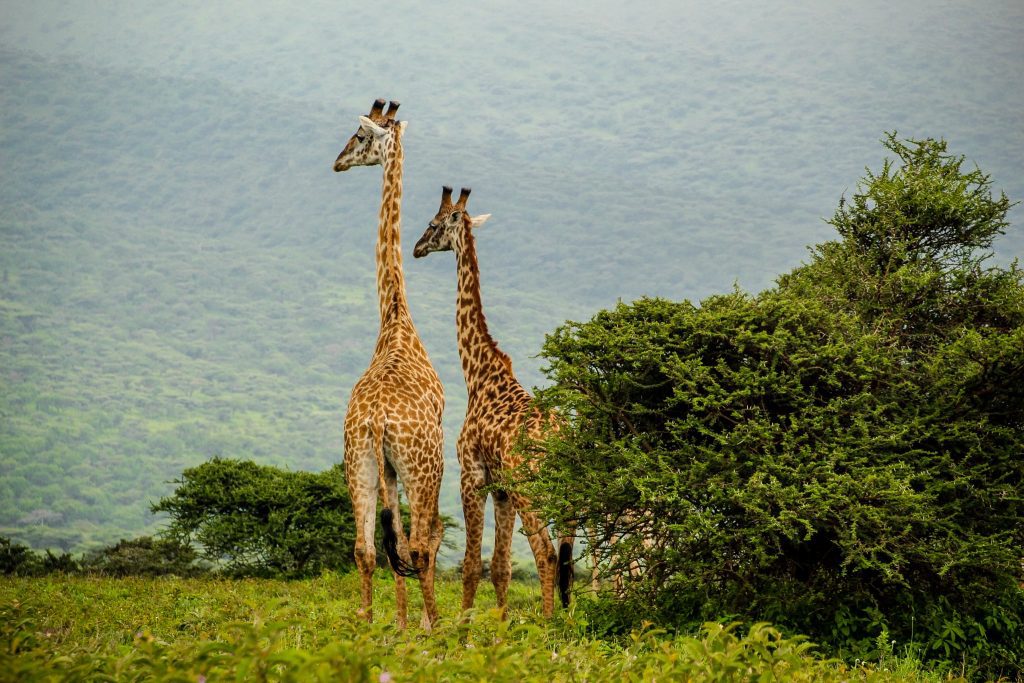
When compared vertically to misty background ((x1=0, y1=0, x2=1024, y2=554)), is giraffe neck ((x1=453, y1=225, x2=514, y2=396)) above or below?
below

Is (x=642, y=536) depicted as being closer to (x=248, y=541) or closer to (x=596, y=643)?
(x=596, y=643)

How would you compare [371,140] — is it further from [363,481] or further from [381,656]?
[381,656]

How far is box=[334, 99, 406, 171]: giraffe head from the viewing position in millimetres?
15484

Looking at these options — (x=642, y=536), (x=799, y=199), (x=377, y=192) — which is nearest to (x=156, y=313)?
(x=377, y=192)

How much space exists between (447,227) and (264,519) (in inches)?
380

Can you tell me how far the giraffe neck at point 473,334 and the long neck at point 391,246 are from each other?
79 cm

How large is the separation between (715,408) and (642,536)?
4.78ft

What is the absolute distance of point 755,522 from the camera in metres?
10.4

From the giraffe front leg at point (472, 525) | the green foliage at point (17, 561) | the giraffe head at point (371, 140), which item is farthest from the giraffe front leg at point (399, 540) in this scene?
→ the green foliage at point (17, 561)

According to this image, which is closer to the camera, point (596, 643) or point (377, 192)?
point (596, 643)

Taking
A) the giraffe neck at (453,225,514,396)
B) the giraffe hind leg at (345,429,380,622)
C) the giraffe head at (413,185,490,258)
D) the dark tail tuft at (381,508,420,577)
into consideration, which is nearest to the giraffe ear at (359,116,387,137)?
the giraffe head at (413,185,490,258)

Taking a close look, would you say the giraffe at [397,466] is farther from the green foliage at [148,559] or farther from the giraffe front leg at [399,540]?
the green foliage at [148,559]

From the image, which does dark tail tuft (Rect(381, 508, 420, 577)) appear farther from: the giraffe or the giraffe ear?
the giraffe ear

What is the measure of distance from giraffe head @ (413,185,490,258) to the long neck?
52 centimetres
